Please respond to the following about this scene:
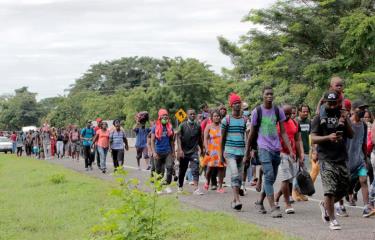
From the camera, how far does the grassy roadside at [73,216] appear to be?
8.01m

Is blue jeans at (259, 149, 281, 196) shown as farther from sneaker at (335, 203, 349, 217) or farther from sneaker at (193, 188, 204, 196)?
sneaker at (193, 188, 204, 196)

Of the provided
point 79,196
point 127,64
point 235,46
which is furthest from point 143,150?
point 127,64

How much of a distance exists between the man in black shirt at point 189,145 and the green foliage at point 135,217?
23.9 ft

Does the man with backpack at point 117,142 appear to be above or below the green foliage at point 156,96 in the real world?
below

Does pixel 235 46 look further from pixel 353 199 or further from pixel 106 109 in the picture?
pixel 353 199

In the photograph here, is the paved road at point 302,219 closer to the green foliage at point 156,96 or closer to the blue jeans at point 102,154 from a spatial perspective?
the blue jeans at point 102,154

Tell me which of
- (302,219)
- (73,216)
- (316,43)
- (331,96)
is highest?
(316,43)

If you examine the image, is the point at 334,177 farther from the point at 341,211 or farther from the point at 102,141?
the point at 102,141

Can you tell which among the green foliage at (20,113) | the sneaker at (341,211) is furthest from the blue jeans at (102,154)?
the green foliage at (20,113)

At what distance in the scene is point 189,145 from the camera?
523 inches

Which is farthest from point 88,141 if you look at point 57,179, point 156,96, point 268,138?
point 156,96

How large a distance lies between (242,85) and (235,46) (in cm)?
606

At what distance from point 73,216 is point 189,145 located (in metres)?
3.24

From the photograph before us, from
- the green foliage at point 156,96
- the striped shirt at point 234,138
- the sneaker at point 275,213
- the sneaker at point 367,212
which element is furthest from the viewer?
the green foliage at point 156,96
